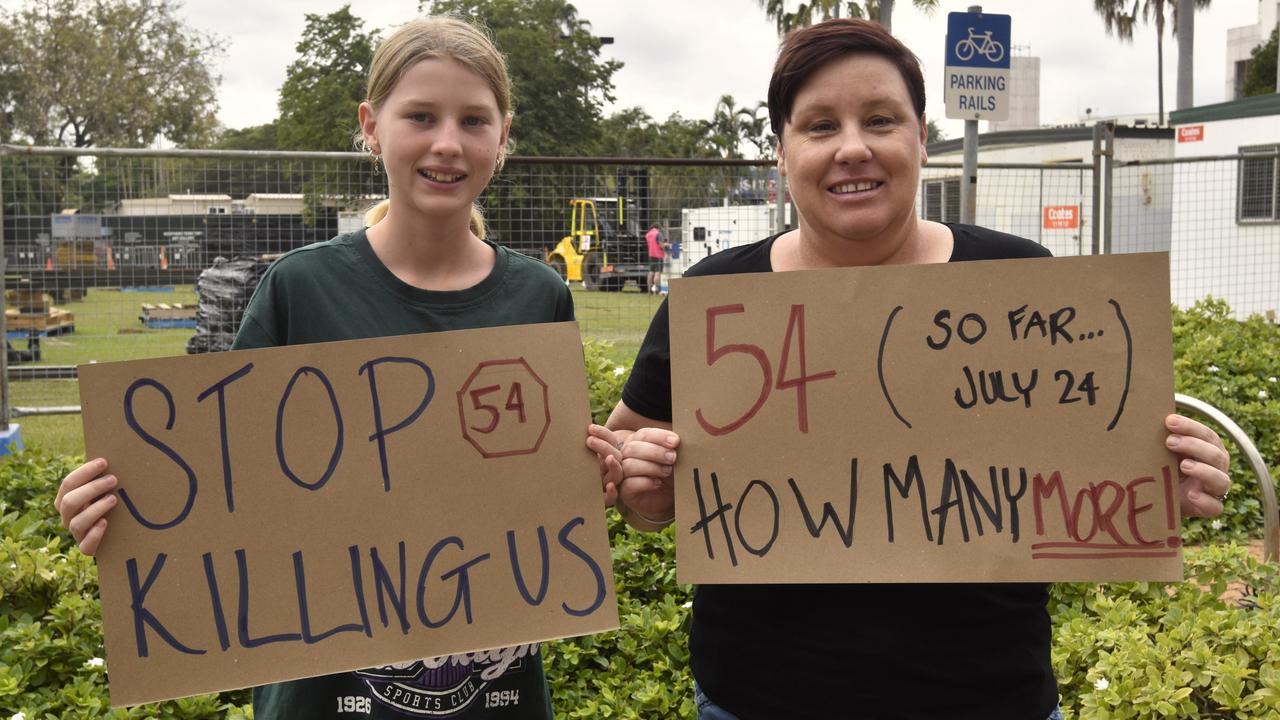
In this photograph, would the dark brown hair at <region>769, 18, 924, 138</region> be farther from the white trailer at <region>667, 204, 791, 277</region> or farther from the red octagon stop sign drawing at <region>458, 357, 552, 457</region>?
the white trailer at <region>667, 204, 791, 277</region>

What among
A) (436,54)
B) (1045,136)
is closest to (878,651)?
(436,54)

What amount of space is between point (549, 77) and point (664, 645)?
34.1m

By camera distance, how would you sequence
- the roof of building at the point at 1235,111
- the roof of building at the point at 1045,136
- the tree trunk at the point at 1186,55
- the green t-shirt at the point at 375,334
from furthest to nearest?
1. the tree trunk at the point at 1186,55
2. the roof of building at the point at 1045,136
3. the roof of building at the point at 1235,111
4. the green t-shirt at the point at 375,334

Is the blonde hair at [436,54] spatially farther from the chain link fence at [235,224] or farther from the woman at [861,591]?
the chain link fence at [235,224]

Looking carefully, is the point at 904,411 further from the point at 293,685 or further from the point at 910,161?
the point at 293,685

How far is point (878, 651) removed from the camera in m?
1.73

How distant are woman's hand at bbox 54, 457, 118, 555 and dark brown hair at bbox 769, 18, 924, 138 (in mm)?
1274

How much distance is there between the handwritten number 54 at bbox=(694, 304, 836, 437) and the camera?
6.27 ft

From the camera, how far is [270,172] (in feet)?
22.7

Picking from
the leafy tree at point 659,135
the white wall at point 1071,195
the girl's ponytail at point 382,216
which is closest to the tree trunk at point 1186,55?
the white wall at point 1071,195

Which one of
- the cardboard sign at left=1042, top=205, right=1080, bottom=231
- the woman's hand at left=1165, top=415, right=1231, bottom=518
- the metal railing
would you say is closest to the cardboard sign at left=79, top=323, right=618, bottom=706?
the woman's hand at left=1165, top=415, right=1231, bottom=518

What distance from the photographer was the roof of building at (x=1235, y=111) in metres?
15.7

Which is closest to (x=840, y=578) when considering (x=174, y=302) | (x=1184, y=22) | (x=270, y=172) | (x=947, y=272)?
(x=947, y=272)

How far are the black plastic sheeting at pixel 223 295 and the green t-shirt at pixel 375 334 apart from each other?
5006mm
